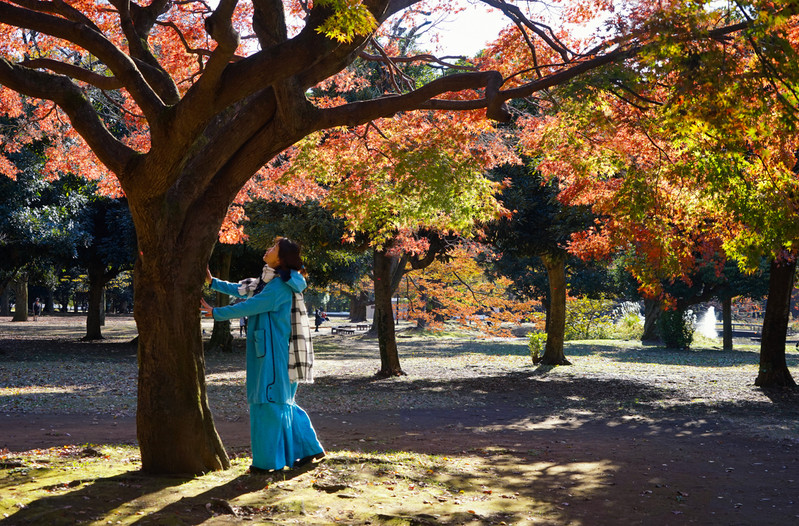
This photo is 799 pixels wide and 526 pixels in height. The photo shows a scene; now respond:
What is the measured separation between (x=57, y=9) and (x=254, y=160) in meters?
2.47

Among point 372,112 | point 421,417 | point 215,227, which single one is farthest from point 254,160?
point 421,417

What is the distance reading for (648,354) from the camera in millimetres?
26797

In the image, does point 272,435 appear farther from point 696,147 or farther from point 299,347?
point 696,147

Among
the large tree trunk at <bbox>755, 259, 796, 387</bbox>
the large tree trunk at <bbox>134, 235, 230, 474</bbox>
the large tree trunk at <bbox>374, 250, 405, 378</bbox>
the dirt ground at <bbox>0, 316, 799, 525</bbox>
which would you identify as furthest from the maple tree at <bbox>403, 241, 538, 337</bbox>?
the large tree trunk at <bbox>134, 235, 230, 474</bbox>

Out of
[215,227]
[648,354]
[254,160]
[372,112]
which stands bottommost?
[648,354]

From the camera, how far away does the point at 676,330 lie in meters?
30.2

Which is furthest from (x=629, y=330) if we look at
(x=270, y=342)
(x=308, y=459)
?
(x=270, y=342)

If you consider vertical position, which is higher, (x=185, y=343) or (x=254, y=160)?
(x=254, y=160)

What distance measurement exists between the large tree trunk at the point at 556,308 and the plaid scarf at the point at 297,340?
45.5 ft

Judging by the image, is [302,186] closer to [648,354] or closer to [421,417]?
[421,417]

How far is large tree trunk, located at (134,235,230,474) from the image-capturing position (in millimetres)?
5367

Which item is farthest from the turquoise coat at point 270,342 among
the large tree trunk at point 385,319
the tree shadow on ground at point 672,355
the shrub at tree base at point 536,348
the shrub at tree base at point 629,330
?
the shrub at tree base at point 629,330

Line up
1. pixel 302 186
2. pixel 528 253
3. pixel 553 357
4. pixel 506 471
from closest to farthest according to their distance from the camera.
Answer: pixel 506 471
pixel 302 186
pixel 528 253
pixel 553 357

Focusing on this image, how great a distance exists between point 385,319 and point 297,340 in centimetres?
1120
